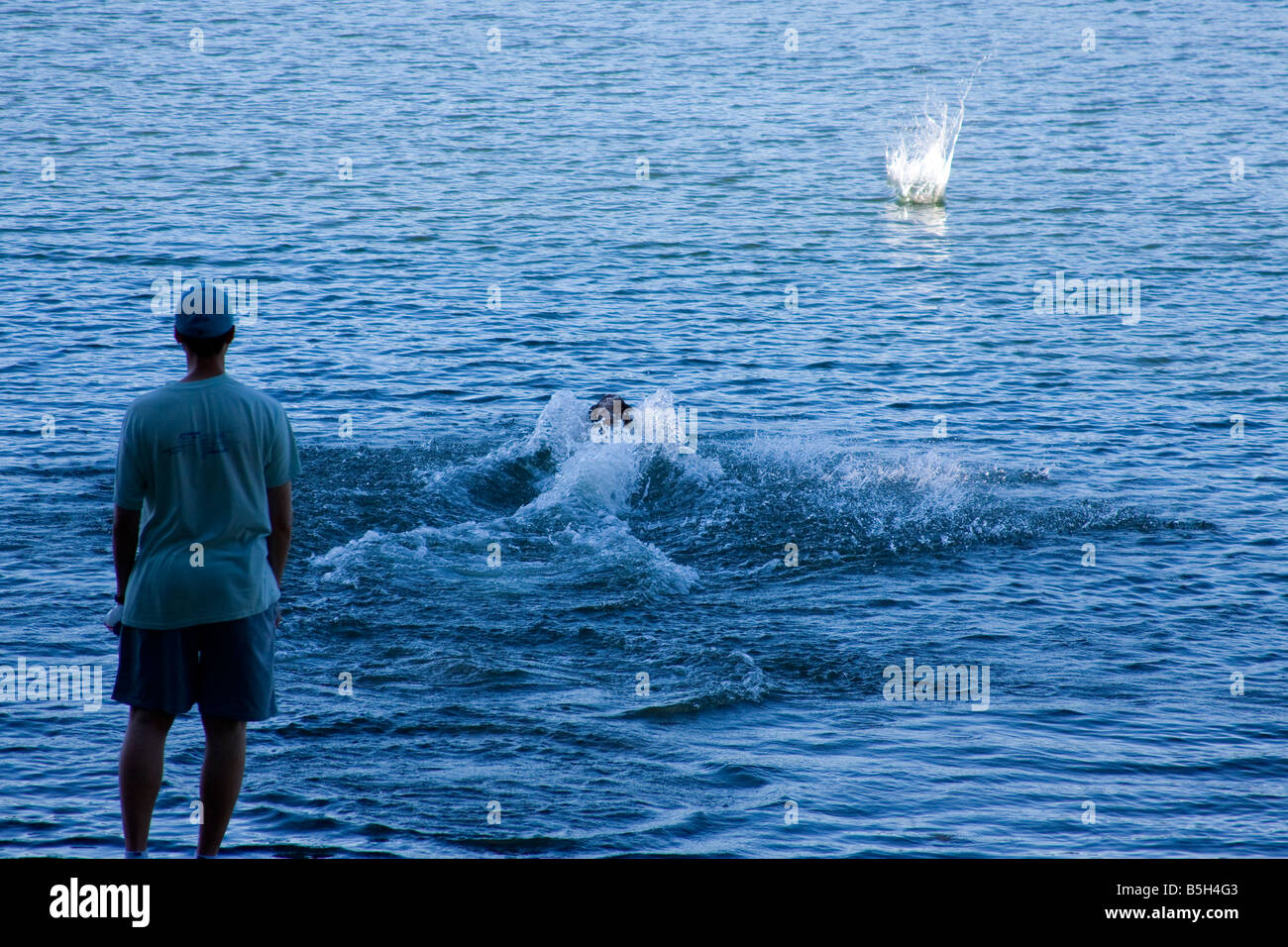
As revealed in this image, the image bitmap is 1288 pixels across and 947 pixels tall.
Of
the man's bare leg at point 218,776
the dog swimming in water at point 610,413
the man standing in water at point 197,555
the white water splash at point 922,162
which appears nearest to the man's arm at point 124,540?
the man standing in water at point 197,555

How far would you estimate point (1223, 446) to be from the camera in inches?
634

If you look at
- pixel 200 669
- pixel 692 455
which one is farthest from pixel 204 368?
pixel 692 455

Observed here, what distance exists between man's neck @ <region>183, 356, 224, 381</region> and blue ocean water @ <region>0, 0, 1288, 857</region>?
309cm

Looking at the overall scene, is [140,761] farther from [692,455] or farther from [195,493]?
[692,455]

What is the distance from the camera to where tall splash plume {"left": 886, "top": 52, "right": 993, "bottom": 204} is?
28.0 metres

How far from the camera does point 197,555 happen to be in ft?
19.3

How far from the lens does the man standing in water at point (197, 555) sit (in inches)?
229

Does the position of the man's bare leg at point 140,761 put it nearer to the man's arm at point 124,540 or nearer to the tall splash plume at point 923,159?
the man's arm at point 124,540

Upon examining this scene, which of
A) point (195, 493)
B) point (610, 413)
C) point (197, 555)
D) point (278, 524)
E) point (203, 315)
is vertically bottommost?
point (197, 555)

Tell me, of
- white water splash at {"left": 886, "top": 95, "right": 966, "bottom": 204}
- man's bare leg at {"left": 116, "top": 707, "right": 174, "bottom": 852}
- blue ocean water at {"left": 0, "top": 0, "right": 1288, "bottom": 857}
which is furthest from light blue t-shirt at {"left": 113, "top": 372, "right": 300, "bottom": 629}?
white water splash at {"left": 886, "top": 95, "right": 966, "bottom": 204}

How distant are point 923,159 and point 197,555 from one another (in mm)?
24523
